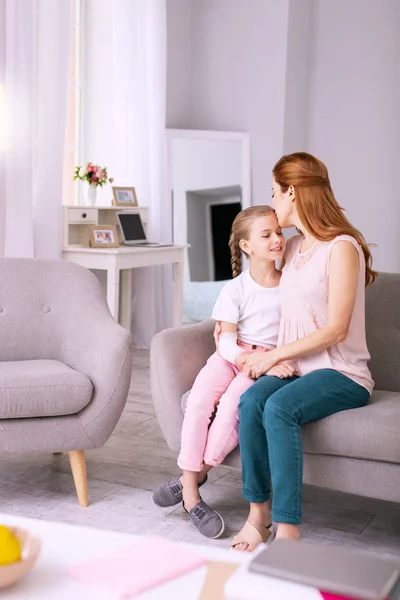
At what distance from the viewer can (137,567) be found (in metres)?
1.25

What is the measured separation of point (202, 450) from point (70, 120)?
354cm

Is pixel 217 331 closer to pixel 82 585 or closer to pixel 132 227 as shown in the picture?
pixel 82 585

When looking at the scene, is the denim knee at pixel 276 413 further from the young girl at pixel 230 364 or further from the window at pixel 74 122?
the window at pixel 74 122

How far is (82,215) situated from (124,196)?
446 mm

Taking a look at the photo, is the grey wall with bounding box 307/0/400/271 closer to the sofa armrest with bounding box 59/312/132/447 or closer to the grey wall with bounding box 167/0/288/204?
the grey wall with bounding box 167/0/288/204

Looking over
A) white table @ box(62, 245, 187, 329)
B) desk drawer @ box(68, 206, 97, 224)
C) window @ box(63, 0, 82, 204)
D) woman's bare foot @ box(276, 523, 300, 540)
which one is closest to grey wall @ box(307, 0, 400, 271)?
white table @ box(62, 245, 187, 329)

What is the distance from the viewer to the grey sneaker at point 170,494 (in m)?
2.43

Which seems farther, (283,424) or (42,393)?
(42,393)

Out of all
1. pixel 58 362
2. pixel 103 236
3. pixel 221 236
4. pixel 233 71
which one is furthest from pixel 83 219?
pixel 58 362

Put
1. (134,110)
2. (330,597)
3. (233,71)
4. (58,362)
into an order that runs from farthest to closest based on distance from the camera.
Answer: (233,71) → (134,110) → (58,362) → (330,597)

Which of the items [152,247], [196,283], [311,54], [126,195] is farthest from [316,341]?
[311,54]

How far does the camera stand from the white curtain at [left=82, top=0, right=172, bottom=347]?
5176 mm

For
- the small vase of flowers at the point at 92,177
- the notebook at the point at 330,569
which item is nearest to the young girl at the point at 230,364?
the notebook at the point at 330,569

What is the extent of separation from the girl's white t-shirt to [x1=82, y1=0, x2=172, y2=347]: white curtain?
2940 mm
